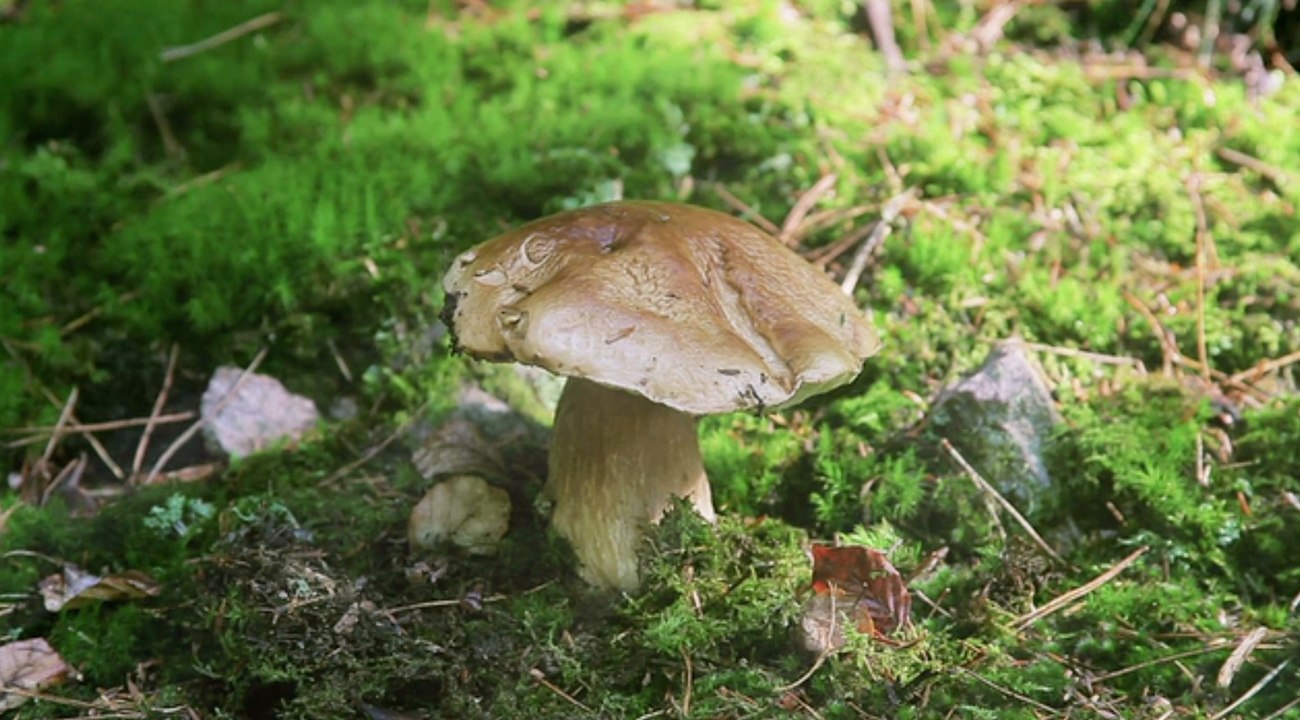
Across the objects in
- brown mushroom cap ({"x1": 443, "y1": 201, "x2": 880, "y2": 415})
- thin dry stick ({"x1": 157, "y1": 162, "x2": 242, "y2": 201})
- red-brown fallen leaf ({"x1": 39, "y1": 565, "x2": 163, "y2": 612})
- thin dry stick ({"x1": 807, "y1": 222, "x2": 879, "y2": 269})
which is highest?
brown mushroom cap ({"x1": 443, "y1": 201, "x2": 880, "y2": 415})

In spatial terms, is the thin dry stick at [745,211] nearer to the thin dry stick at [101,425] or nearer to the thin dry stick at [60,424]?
the thin dry stick at [101,425]

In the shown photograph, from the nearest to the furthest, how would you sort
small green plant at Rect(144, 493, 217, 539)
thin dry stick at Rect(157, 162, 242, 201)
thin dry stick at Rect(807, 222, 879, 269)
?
1. small green plant at Rect(144, 493, 217, 539)
2. thin dry stick at Rect(807, 222, 879, 269)
3. thin dry stick at Rect(157, 162, 242, 201)

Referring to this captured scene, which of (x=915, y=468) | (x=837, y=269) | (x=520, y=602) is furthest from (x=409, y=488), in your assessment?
(x=837, y=269)

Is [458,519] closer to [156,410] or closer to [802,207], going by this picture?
[156,410]

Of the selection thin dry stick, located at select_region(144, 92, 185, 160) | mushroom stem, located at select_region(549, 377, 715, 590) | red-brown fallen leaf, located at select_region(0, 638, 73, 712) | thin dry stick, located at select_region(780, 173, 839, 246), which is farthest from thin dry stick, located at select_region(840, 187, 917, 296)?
thin dry stick, located at select_region(144, 92, 185, 160)

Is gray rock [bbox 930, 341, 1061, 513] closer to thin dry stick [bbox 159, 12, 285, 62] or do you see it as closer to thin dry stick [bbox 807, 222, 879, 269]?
thin dry stick [bbox 807, 222, 879, 269]

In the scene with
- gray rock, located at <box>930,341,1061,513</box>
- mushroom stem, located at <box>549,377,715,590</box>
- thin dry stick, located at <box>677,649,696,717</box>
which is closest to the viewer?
thin dry stick, located at <box>677,649,696,717</box>

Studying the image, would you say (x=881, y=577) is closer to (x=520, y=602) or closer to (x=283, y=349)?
(x=520, y=602)
